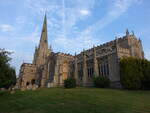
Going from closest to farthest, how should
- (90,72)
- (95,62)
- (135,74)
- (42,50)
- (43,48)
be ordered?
(135,74), (95,62), (90,72), (42,50), (43,48)

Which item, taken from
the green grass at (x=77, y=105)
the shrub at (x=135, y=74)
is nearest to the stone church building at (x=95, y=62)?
the shrub at (x=135, y=74)

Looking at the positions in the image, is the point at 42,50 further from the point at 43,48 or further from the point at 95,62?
the point at 95,62

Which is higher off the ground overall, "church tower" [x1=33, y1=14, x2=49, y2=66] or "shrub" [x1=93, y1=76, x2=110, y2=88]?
"church tower" [x1=33, y1=14, x2=49, y2=66]

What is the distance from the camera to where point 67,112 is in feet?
39.4

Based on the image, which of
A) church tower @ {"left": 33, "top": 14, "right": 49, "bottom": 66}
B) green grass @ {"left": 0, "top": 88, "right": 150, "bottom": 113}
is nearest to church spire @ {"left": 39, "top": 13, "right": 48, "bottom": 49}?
church tower @ {"left": 33, "top": 14, "right": 49, "bottom": 66}

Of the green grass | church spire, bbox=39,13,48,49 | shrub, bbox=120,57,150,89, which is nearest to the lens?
the green grass

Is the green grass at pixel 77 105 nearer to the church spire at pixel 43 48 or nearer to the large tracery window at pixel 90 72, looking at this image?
the large tracery window at pixel 90 72

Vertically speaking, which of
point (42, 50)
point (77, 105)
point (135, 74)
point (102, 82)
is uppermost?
point (42, 50)

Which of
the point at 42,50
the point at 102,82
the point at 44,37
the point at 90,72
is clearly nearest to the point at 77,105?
the point at 102,82

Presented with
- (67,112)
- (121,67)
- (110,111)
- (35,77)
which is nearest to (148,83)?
(121,67)

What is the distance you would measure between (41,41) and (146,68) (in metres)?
73.8

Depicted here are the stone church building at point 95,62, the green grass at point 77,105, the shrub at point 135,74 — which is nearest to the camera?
the green grass at point 77,105

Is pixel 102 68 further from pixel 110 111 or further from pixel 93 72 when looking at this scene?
pixel 110 111

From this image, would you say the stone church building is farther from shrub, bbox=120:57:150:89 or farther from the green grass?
the green grass
